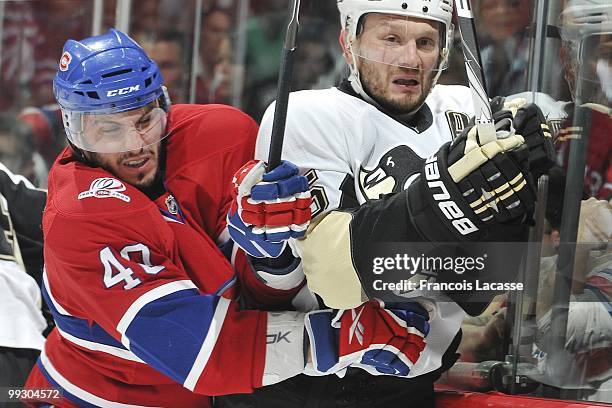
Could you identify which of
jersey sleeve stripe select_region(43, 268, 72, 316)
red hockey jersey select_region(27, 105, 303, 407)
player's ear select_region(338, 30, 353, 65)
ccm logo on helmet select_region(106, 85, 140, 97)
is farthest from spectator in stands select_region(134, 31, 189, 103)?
player's ear select_region(338, 30, 353, 65)

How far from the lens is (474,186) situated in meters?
1.27

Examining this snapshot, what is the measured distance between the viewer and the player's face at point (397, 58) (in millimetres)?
1398

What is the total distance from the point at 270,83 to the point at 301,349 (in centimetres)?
50

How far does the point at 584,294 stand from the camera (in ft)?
4.59

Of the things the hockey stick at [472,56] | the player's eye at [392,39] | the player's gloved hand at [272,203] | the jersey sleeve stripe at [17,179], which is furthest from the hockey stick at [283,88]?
the jersey sleeve stripe at [17,179]

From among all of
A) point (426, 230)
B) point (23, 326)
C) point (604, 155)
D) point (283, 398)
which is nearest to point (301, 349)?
point (283, 398)

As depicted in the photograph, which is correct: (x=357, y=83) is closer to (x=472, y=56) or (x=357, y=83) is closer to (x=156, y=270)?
(x=472, y=56)

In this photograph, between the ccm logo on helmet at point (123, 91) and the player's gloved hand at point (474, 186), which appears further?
the ccm logo on helmet at point (123, 91)

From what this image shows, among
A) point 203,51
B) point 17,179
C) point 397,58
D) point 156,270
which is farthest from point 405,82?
point 17,179

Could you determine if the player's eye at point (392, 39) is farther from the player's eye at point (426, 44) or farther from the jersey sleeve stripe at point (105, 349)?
the jersey sleeve stripe at point (105, 349)

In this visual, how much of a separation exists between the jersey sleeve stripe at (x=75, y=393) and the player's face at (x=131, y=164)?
0.42m

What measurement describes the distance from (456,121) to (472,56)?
0.44 ft

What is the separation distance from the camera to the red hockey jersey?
5.22 ft

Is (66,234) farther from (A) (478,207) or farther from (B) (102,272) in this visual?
(A) (478,207)
